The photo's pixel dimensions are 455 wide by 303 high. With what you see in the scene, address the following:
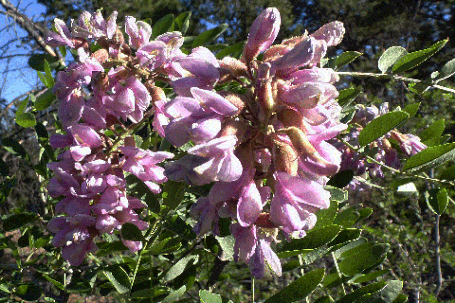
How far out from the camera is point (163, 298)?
82cm

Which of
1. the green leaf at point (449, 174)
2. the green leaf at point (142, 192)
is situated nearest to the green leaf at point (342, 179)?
the green leaf at point (449, 174)

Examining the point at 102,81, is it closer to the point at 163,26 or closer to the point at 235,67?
the point at 235,67

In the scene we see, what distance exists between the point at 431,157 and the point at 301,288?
0.36m

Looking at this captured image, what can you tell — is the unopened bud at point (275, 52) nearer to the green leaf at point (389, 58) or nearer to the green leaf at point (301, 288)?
the green leaf at point (301, 288)

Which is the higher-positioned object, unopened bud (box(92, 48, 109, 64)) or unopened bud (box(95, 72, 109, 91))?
unopened bud (box(92, 48, 109, 64))

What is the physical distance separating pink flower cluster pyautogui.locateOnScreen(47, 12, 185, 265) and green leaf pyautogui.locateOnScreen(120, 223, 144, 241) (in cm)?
3

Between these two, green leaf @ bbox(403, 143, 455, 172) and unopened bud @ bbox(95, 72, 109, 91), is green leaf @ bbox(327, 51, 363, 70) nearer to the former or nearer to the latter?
green leaf @ bbox(403, 143, 455, 172)

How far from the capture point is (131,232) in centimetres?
80

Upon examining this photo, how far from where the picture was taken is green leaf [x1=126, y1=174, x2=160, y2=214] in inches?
30.8

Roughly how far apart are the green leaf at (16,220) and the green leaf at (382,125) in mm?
875

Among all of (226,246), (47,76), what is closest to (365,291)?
(226,246)

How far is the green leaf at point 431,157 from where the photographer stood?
73cm

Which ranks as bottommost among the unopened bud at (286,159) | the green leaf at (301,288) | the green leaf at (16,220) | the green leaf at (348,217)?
the green leaf at (348,217)

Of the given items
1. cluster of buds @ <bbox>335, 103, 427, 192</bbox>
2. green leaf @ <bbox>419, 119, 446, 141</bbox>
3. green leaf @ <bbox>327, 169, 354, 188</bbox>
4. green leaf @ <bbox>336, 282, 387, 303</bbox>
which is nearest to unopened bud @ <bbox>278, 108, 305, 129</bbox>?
green leaf @ <bbox>336, 282, 387, 303</bbox>
